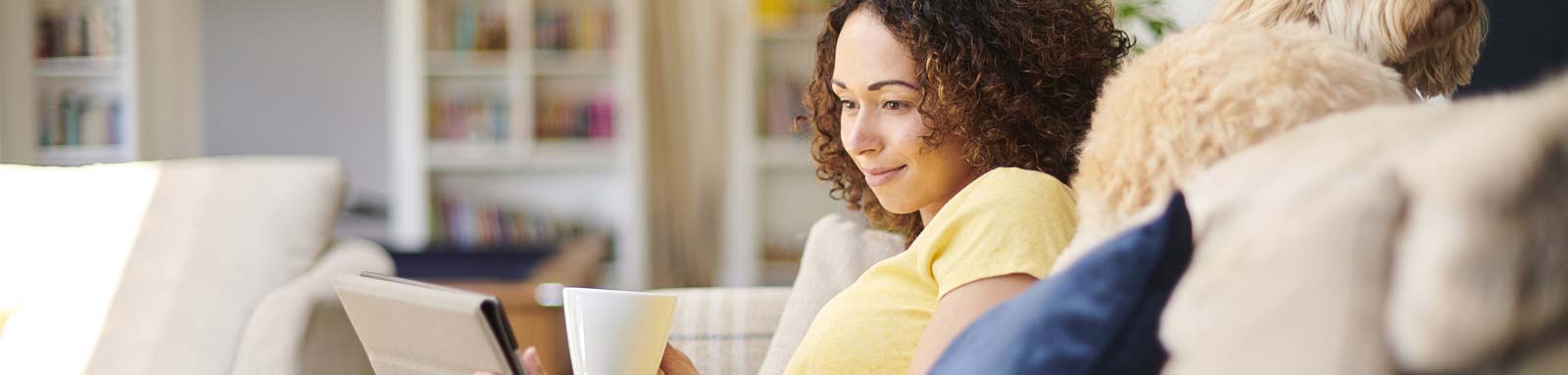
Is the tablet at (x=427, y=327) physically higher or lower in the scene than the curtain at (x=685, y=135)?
higher

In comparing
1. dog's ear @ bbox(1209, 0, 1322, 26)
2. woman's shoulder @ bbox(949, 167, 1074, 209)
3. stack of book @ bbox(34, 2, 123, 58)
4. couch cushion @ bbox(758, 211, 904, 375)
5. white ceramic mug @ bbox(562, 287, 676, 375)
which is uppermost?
dog's ear @ bbox(1209, 0, 1322, 26)

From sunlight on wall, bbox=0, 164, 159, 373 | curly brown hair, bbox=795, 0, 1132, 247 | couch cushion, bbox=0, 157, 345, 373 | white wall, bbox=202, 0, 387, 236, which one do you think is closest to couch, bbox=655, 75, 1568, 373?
curly brown hair, bbox=795, 0, 1132, 247

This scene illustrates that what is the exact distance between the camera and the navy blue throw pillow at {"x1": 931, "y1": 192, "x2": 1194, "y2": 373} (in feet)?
1.95

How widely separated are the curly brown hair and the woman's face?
0.01m

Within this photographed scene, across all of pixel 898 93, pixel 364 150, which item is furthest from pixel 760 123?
pixel 898 93

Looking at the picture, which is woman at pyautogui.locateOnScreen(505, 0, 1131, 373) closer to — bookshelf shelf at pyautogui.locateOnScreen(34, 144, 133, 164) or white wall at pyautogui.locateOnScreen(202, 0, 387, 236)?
bookshelf shelf at pyautogui.locateOnScreen(34, 144, 133, 164)

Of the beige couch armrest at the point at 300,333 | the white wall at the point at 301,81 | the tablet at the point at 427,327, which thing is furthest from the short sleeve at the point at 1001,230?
the white wall at the point at 301,81

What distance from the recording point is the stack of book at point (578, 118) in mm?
4379

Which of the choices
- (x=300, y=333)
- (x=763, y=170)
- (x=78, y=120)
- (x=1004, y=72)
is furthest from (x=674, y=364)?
(x=78, y=120)

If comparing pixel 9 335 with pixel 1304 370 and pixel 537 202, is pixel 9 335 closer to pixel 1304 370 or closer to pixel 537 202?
pixel 1304 370

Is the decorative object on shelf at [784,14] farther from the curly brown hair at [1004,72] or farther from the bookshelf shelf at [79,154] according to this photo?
the curly brown hair at [1004,72]

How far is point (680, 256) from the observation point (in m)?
4.50

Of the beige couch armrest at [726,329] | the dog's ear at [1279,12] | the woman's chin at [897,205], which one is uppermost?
the dog's ear at [1279,12]

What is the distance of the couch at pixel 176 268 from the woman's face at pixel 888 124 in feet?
2.91
